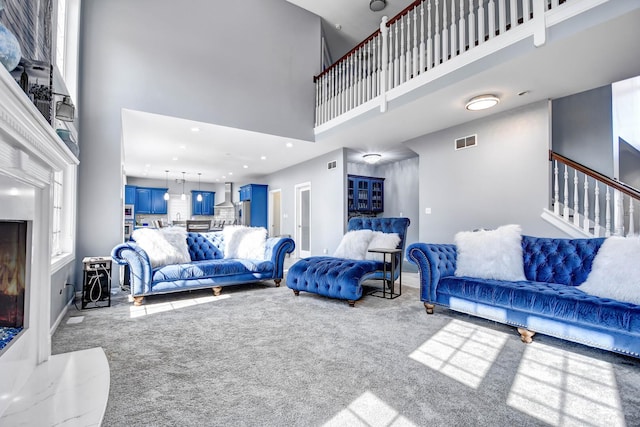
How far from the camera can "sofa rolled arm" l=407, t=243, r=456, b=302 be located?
3301 millimetres

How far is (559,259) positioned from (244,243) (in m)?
4.04

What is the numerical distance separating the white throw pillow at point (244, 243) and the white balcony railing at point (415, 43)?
2772 mm

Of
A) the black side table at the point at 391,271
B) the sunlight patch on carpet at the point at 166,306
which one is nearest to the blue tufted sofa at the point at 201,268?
the sunlight patch on carpet at the point at 166,306

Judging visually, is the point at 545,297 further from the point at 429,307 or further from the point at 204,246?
the point at 204,246

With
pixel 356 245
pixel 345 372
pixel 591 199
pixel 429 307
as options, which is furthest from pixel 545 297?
pixel 591 199

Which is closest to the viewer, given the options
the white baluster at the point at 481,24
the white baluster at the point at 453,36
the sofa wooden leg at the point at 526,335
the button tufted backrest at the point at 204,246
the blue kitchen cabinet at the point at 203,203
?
the sofa wooden leg at the point at 526,335

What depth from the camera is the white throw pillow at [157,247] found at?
408 cm

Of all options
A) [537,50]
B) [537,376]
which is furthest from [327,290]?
[537,50]

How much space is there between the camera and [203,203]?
1284cm

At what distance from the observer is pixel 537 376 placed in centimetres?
199

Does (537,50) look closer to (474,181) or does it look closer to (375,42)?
(474,181)

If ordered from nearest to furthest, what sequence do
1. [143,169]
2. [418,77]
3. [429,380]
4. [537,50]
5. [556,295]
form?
1. [429,380]
2. [556,295]
3. [537,50]
4. [418,77]
5. [143,169]

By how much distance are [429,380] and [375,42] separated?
5.32 m

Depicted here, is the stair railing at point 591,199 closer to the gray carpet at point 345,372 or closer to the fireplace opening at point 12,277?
the gray carpet at point 345,372
